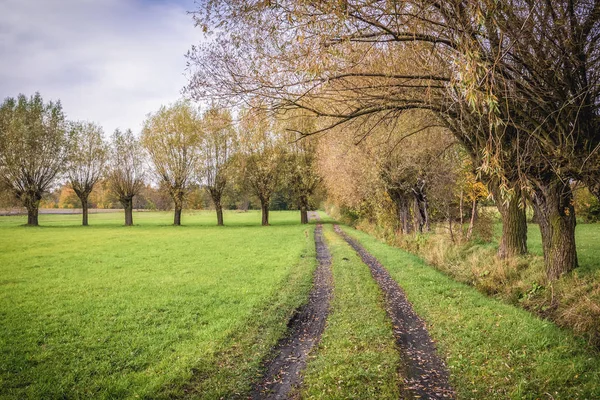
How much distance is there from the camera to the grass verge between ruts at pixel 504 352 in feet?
16.4

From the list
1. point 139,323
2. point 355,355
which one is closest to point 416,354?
point 355,355

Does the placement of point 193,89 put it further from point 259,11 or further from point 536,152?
point 536,152

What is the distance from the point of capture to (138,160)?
153 feet

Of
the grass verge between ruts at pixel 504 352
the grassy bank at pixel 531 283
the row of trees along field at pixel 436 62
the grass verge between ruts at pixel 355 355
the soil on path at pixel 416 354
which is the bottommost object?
the soil on path at pixel 416 354

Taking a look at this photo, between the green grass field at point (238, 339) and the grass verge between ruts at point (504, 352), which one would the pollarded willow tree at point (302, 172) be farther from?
the grass verge between ruts at point (504, 352)

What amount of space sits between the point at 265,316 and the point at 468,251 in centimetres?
988

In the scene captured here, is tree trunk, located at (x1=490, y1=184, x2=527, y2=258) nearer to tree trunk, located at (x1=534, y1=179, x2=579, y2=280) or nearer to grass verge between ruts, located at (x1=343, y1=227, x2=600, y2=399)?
tree trunk, located at (x1=534, y1=179, x2=579, y2=280)

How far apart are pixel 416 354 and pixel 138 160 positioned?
1899 inches

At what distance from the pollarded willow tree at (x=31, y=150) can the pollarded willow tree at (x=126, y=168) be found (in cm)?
575

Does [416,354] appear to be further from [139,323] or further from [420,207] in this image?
[420,207]

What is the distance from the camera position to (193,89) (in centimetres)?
677

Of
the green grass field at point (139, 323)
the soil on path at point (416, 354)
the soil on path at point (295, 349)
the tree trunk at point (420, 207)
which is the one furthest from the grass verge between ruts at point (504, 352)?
the tree trunk at point (420, 207)

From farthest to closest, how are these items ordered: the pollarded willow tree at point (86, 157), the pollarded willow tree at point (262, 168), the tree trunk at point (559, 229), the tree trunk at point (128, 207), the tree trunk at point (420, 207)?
1. the tree trunk at point (128, 207)
2. the pollarded willow tree at point (86, 157)
3. the pollarded willow tree at point (262, 168)
4. the tree trunk at point (420, 207)
5. the tree trunk at point (559, 229)

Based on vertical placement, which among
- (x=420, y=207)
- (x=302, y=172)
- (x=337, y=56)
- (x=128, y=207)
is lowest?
(x=420, y=207)
